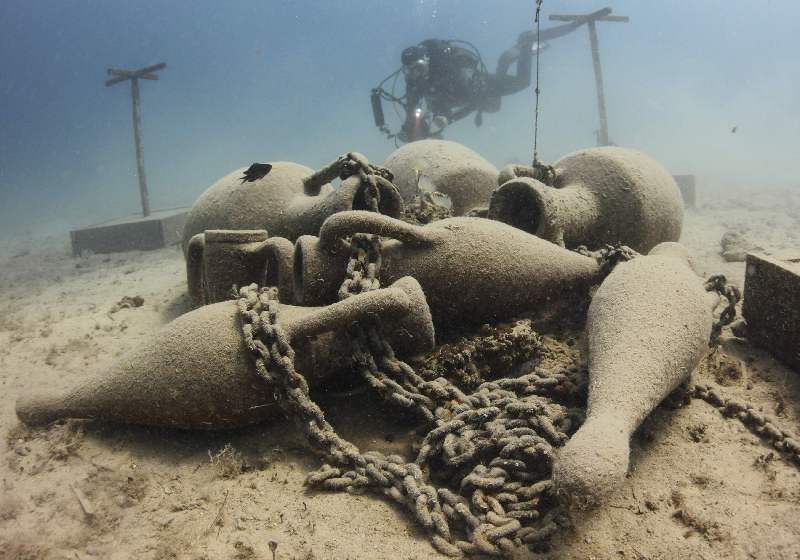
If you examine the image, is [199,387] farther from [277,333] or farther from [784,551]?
[784,551]

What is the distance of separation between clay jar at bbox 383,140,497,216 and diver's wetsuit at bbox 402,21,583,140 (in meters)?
7.79

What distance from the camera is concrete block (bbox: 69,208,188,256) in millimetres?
8530

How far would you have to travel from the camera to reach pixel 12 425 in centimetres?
229

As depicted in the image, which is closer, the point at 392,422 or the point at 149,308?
the point at 392,422

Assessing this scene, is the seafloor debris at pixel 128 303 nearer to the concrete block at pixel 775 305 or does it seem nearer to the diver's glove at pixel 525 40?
the concrete block at pixel 775 305

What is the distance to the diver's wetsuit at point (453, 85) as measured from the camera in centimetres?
1257

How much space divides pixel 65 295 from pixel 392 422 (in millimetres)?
5127

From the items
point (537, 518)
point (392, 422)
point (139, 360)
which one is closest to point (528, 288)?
point (392, 422)

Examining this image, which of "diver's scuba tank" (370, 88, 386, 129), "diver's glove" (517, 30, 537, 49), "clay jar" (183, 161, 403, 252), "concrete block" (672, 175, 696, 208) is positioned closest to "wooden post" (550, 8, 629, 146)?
"diver's glove" (517, 30, 537, 49)

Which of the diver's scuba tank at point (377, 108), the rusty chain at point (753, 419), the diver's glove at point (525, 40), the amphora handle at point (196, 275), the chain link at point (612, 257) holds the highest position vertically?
the diver's glove at point (525, 40)

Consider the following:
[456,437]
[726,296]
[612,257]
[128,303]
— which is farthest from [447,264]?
[128,303]

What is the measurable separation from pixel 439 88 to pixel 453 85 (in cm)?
46

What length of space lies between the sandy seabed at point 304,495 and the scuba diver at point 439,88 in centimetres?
1030

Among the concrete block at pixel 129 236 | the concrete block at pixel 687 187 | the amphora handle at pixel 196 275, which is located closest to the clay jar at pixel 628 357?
the amphora handle at pixel 196 275
